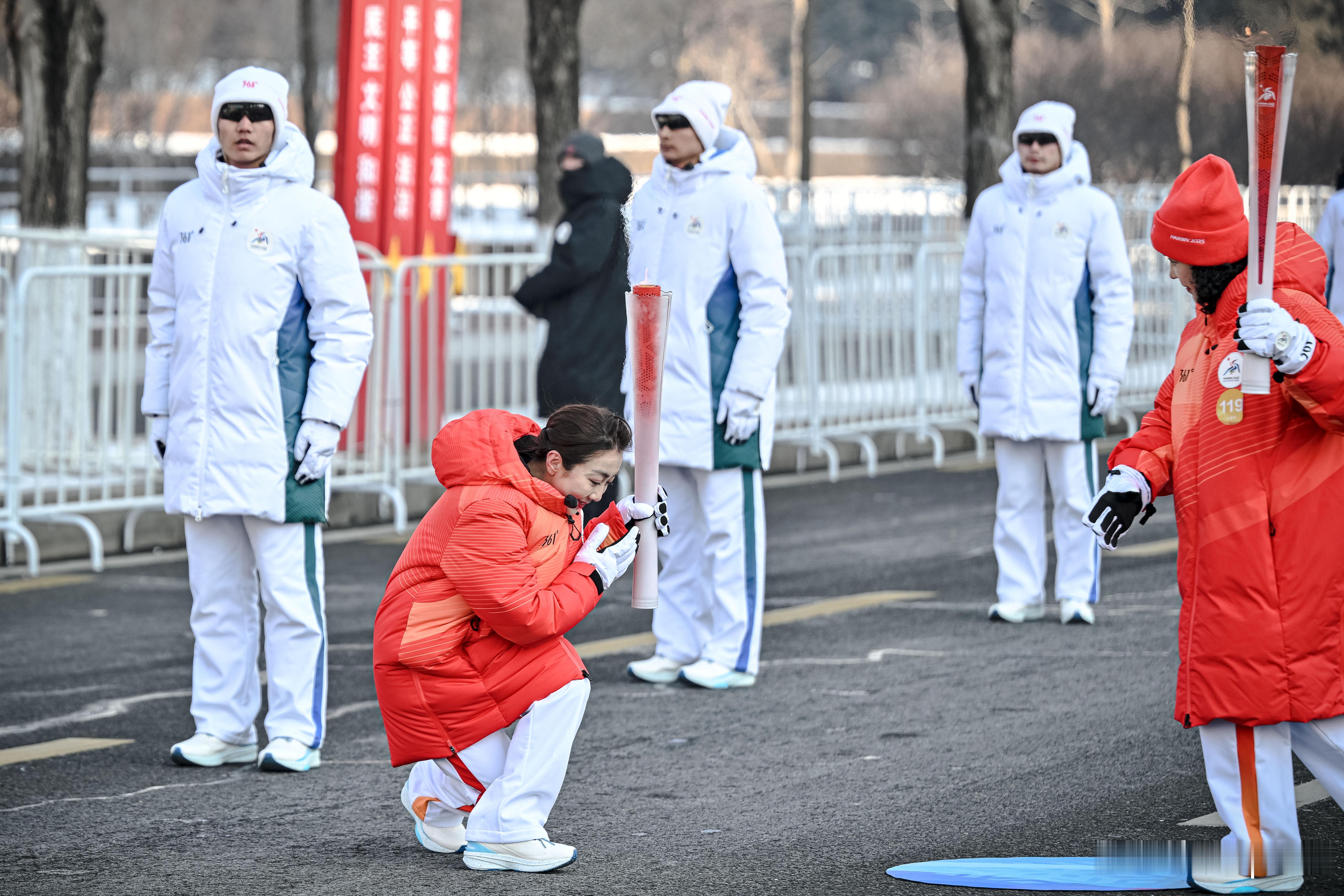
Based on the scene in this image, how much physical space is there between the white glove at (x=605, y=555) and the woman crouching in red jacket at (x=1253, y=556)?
45.5 inches

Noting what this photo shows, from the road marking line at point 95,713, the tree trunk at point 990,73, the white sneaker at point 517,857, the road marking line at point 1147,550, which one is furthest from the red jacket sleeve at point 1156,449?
the tree trunk at point 990,73

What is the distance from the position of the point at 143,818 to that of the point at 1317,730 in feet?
10.1

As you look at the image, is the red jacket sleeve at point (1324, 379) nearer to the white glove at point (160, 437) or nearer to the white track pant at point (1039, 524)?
the white glove at point (160, 437)

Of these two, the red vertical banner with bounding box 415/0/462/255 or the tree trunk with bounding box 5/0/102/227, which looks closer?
the tree trunk with bounding box 5/0/102/227

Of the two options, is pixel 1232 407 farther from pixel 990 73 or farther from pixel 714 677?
pixel 990 73

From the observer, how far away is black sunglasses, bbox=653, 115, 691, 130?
6.89 m

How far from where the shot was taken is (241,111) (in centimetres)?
579

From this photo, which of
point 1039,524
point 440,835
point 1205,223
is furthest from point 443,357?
point 1205,223

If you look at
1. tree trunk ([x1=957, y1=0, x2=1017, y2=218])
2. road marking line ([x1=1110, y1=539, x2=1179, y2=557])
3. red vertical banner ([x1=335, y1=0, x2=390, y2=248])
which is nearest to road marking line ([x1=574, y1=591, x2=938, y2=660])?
road marking line ([x1=1110, y1=539, x2=1179, y2=557])

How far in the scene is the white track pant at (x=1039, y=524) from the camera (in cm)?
804

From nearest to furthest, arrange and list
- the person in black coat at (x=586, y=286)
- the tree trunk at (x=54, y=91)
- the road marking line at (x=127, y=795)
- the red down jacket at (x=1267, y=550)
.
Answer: the red down jacket at (x=1267, y=550)
the road marking line at (x=127, y=795)
the person in black coat at (x=586, y=286)
the tree trunk at (x=54, y=91)

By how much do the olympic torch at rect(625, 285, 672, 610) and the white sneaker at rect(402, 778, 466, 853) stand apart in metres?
0.86

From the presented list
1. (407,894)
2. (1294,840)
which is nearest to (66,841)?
(407,894)

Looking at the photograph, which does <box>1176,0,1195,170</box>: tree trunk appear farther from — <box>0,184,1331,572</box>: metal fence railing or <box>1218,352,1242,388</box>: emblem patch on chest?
<box>0,184,1331,572</box>: metal fence railing
